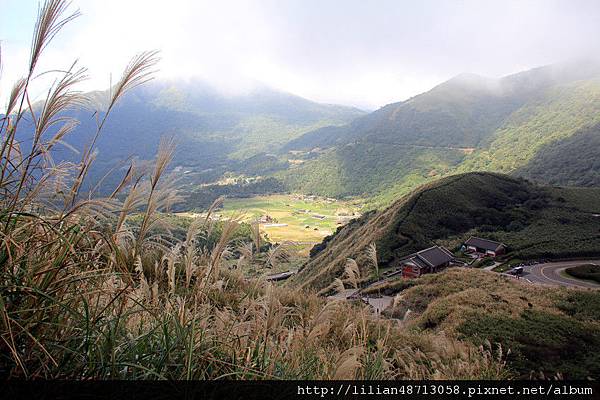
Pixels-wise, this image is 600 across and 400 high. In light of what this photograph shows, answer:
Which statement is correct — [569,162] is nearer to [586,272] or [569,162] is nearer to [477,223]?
[477,223]

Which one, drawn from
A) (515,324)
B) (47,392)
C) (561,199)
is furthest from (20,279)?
(561,199)

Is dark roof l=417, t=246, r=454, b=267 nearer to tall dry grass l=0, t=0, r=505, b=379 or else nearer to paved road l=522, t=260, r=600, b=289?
paved road l=522, t=260, r=600, b=289

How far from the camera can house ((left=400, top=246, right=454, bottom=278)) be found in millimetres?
30327

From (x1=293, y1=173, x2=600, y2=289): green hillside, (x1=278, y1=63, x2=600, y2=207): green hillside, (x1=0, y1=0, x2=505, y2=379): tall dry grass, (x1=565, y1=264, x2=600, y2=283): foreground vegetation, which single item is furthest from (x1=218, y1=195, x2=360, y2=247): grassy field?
(x1=0, y1=0, x2=505, y2=379): tall dry grass

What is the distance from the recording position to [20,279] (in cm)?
173

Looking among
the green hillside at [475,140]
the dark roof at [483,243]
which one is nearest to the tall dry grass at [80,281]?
the dark roof at [483,243]

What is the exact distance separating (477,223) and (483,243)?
364 inches

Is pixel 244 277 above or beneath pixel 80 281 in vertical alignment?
beneath

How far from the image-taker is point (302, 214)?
299ft

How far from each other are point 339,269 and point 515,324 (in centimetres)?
2171

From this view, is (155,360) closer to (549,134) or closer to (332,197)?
(332,197)

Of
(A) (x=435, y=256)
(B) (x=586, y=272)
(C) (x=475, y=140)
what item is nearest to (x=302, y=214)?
(A) (x=435, y=256)

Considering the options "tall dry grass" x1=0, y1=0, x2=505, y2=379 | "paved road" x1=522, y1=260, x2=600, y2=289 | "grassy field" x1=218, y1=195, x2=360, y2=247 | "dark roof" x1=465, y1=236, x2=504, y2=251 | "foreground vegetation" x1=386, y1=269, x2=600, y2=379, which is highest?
"tall dry grass" x1=0, y1=0, x2=505, y2=379

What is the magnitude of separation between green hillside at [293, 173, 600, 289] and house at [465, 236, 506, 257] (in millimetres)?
1274
